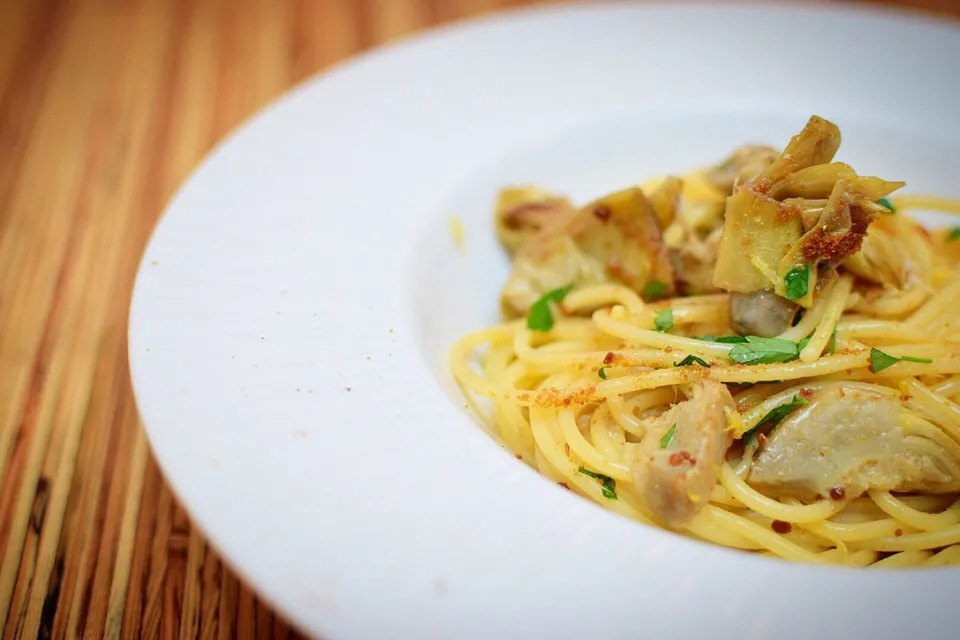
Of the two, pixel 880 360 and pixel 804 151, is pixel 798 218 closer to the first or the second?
pixel 804 151

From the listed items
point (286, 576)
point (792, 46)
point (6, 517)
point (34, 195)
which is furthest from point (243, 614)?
point (792, 46)

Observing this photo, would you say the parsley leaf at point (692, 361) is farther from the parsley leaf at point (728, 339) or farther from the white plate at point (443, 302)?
the white plate at point (443, 302)

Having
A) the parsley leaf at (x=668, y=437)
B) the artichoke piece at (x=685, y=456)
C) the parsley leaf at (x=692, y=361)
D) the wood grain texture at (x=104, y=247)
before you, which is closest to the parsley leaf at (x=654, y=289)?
the parsley leaf at (x=692, y=361)

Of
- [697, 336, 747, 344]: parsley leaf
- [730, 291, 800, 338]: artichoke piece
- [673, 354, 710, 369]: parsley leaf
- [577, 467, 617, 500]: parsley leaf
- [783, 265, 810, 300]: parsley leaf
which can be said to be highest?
[783, 265, 810, 300]: parsley leaf

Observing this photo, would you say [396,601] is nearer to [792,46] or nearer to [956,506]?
[956,506]

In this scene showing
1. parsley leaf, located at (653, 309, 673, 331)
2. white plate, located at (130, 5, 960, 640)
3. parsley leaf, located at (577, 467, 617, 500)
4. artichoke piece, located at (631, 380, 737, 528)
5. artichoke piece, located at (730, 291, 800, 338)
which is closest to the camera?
white plate, located at (130, 5, 960, 640)

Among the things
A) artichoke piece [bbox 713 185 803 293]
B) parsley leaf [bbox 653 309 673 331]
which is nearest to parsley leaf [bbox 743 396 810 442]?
artichoke piece [bbox 713 185 803 293]

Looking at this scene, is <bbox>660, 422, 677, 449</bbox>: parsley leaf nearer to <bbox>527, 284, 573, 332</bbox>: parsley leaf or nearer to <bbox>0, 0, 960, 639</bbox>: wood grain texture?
<bbox>527, 284, 573, 332</bbox>: parsley leaf
